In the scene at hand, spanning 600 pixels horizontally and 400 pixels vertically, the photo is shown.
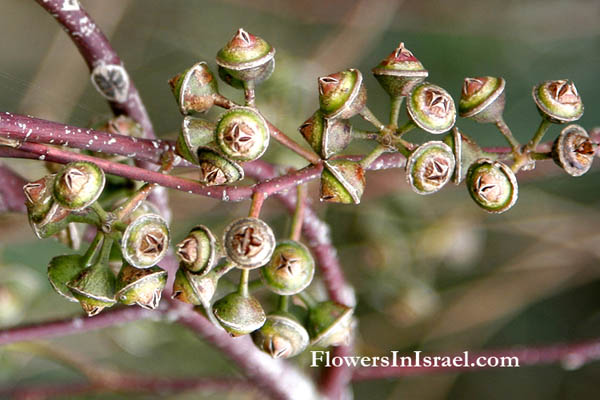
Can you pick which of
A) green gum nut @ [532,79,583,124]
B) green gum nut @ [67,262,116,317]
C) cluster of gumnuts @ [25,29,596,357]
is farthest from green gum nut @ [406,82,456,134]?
green gum nut @ [67,262,116,317]

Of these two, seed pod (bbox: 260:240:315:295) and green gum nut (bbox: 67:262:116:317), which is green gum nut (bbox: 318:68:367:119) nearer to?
seed pod (bbox: 260:240:315:295)

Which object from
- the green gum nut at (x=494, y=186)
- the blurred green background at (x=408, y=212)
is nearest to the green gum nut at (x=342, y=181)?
the green gum nut at (x=494, y=186)

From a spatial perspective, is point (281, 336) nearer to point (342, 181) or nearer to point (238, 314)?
point (238, 314)

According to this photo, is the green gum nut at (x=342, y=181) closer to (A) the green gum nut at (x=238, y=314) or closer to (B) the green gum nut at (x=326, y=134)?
(B) the green gum nut at (x=326, y=134)

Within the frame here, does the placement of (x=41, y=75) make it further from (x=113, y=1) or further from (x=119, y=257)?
(x=119, y=257)

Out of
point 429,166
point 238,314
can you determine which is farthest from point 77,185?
point 429,166

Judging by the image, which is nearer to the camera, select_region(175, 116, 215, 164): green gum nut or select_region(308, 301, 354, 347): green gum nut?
select_region(175, 116, 215, 164): green gum nut

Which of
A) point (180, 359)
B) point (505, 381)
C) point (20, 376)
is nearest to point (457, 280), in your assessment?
point (505, 381)
